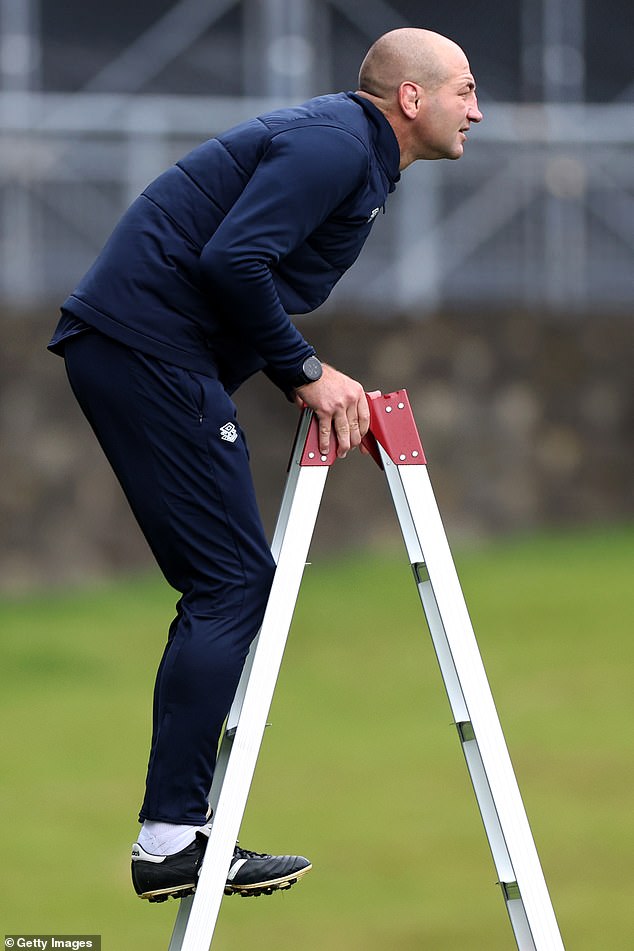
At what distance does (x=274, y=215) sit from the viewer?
10.5ft

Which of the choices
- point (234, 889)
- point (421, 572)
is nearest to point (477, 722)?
point (421, 572)

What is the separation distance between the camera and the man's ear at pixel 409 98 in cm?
344

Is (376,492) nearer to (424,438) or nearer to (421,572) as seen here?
(424,438)

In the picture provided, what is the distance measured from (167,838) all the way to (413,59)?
62.6 inches

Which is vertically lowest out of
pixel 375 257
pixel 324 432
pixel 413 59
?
pixel 324 432

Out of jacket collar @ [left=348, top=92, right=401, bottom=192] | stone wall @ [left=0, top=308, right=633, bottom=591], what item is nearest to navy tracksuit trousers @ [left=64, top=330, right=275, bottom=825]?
jacket collar @ [left=348, top=92, right=401, bottom=192]

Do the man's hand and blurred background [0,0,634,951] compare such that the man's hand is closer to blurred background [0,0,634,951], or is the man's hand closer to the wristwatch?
the wristwatch

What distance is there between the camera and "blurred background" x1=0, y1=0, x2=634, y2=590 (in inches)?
384

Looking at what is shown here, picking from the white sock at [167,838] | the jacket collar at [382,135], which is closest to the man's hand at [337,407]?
the jacket collar at [382,135]

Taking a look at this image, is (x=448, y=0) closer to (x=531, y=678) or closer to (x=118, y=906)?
(x=531, y=678)

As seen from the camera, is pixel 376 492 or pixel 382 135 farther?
pixel 376 492

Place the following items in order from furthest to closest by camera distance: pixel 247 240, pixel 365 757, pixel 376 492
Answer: pixel 376 492
pixel 365 757
pixel 247 240

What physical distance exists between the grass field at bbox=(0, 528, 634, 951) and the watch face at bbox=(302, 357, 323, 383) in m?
1.82

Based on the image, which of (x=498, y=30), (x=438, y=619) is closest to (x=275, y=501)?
(x=498, y=30)
